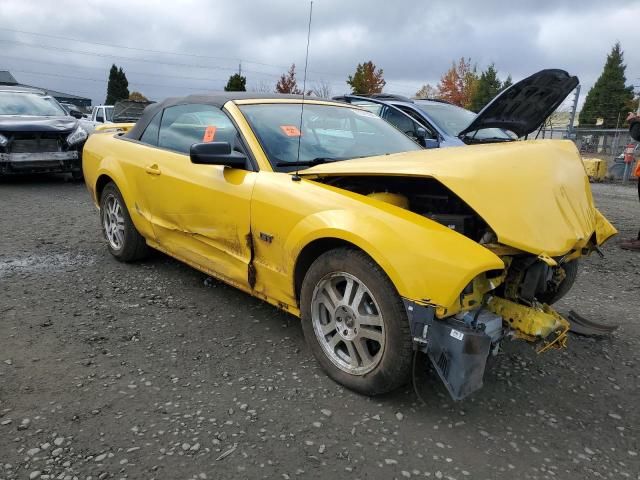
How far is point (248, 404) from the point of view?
2.60 m

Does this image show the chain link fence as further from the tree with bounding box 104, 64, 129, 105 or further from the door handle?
the tree with bounding box 104, 64, 129, 105

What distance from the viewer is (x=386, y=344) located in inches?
97.7

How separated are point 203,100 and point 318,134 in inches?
40.4

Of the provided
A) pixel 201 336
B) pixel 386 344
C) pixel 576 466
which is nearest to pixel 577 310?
pixel 576 466

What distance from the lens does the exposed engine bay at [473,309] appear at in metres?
2.29

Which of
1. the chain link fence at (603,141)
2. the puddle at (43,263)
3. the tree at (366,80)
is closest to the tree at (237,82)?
the tree at (366,80)

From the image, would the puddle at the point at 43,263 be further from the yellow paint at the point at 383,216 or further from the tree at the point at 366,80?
the tree at the point at 366,80

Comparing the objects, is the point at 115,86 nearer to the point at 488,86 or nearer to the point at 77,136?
the point at 488,86

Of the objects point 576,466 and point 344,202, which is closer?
point 576,466

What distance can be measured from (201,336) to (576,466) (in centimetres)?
223

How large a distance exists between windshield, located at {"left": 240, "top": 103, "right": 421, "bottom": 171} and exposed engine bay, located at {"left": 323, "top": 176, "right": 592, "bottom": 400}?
50 centimetres

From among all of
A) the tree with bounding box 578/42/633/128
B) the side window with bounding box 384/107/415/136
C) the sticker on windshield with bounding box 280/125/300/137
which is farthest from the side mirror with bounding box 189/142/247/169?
the tree with bounding box 578/42/633/128

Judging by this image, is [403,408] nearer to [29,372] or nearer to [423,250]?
[423,250]

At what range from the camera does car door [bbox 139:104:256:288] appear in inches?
129
